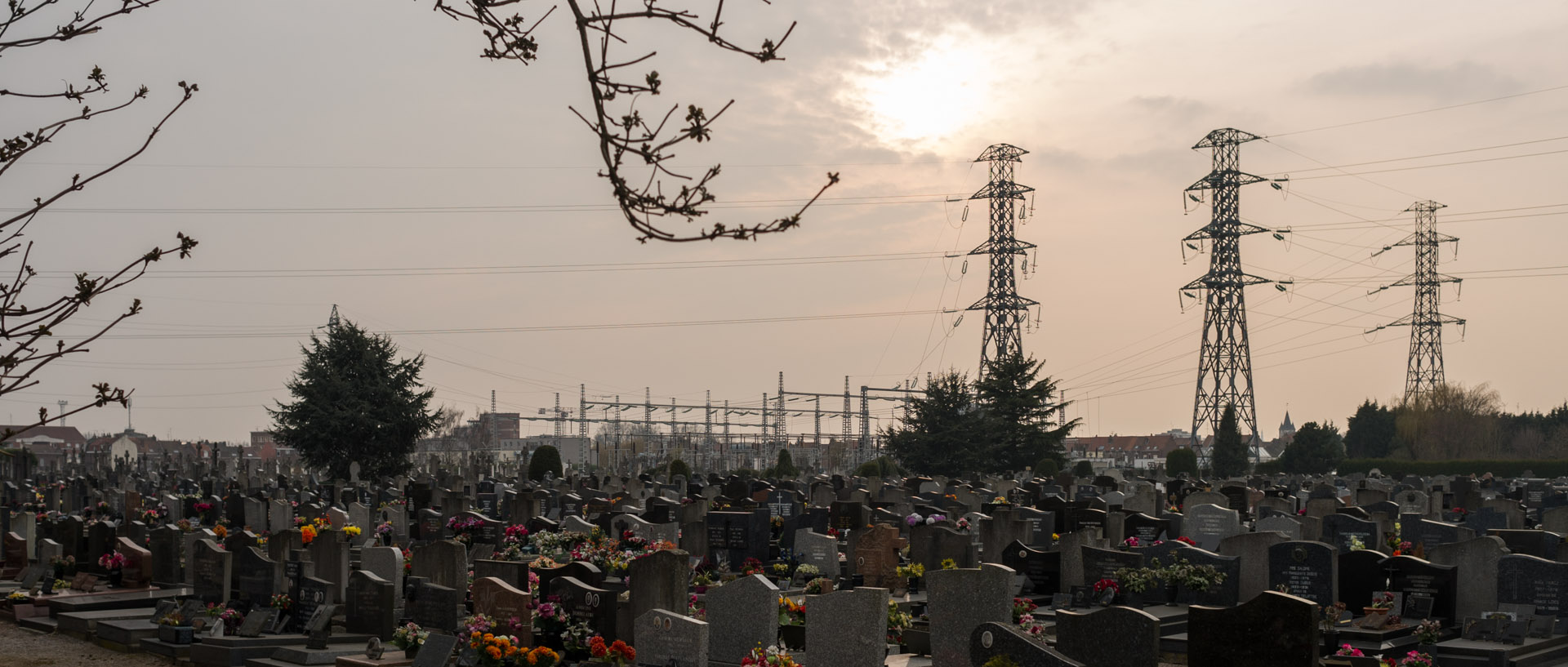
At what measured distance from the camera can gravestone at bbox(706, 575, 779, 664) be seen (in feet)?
42.7

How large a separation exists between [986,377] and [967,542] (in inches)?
1525

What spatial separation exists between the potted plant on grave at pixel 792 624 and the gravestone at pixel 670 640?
5.03ft

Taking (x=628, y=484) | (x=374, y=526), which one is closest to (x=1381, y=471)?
(x=628, y=484)

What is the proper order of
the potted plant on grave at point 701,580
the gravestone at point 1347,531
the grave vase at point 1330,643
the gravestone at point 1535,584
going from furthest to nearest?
the gravestone at point 1347,531, the potted plant on grave at point 701,580, the gravestone at point 1535,584, the grave vase at point 1330,643

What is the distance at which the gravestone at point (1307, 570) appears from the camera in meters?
16.2

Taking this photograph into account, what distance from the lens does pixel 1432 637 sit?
14.9 m

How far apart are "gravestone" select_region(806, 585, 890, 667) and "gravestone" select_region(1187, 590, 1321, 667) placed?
2.86 meters

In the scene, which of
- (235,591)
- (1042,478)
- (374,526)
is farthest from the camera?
(1042,478)

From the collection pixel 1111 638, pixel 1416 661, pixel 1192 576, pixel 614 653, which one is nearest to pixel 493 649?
pixel 614 653

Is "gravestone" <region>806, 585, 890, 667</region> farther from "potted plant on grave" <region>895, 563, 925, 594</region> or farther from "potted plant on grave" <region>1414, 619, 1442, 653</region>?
"potted plant on grave" <region>1414, 619, 1442, 653</region>

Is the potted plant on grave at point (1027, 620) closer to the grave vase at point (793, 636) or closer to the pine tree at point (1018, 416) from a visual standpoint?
the grave vase at point (793, 636)

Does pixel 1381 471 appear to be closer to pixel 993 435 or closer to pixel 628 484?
pixel 993 435

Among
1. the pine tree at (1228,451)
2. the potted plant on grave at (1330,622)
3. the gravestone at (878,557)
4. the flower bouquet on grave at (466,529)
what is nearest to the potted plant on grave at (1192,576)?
the potted plant on grave at (1330,622)

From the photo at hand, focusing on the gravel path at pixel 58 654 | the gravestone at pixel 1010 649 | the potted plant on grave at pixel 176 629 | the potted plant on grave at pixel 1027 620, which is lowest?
the gravel path at pixel 58 654
